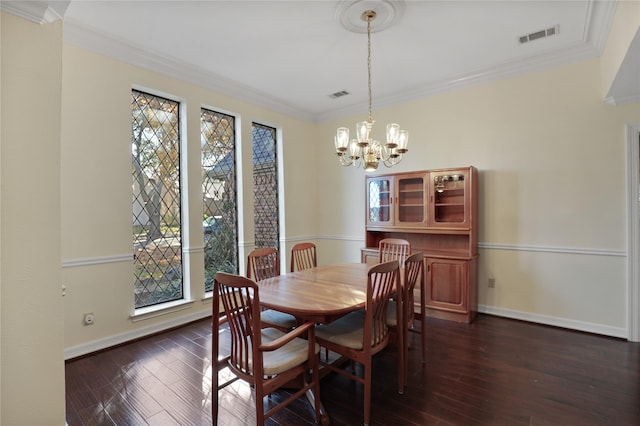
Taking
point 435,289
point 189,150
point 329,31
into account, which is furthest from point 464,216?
point 189,150

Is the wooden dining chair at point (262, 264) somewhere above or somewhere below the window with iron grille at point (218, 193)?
below

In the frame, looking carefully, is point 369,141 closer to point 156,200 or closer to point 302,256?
point 302,256

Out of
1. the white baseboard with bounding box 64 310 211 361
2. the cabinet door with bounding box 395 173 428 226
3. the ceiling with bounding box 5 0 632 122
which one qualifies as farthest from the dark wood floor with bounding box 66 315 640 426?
the ceiling with bounding box 5 0 632 122

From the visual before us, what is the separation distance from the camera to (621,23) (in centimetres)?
232

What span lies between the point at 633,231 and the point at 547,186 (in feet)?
2.70

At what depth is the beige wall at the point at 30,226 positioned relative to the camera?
1.49 m

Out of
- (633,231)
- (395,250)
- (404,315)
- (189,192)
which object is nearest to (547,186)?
(633,231)

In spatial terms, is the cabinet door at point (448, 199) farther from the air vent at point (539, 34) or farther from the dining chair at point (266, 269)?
the dining chair at point (266, 269)

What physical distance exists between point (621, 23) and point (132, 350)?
489 cm

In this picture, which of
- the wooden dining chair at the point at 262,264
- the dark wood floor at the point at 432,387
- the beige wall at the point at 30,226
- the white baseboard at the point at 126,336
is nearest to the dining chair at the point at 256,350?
the dark wood floor at the point at 432,387

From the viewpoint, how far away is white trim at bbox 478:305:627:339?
10.2 feet

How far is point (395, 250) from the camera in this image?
3607mm

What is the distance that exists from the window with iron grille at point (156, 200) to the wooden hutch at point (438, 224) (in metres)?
2.48

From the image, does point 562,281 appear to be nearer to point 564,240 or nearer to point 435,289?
point 564,240
